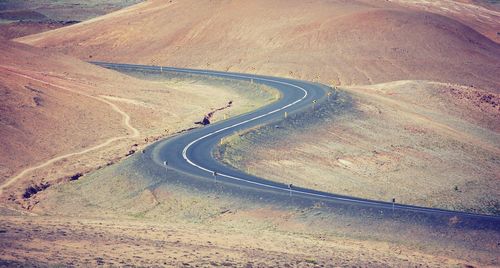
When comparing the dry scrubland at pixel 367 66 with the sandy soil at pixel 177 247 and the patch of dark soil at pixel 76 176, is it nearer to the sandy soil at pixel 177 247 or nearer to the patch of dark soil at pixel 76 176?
the patch of dark soil at pixel 76 176

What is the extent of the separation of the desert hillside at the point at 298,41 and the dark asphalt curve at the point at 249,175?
1583 cm

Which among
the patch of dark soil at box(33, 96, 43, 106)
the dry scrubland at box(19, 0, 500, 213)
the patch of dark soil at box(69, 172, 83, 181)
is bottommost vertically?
the dry scrubland at box(19, 0, 500, 213)

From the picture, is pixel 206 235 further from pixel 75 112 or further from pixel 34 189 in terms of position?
pixel 75 112

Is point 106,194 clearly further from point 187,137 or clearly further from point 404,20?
point 404,20

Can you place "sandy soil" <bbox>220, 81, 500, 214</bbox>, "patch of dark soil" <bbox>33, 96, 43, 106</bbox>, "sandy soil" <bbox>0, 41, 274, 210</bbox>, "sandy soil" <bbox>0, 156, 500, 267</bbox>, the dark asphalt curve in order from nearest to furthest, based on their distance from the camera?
"sandy soil" <bbox>0, 156, 500, 267</bbox> → the dark asphalt curve → "sandy soil" <bbox>220, 81, 500, 214</bbox> → "sandy soil" <bbox>0, 41, 274, 210</bbox> → "patch of dark soil" <bbox>33, 96, 43, 106</bbox>

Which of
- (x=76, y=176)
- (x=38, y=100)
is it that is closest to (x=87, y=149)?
(x=76, y=176)

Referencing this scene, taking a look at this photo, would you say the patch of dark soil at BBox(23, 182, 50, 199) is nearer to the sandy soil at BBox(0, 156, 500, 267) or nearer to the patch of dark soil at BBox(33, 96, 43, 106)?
the sandy soil at BBox(0, 156, 500, 267)

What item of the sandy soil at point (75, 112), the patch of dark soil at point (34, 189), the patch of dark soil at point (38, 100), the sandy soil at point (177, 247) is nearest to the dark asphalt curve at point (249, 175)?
the sandy soil at point (75, 112)

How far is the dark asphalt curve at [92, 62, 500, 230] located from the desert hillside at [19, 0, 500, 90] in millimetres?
15834

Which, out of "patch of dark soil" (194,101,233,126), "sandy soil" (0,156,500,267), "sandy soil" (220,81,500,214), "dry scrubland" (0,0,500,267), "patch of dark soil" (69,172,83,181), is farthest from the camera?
"patch of dark soil" (194,101,233,126)

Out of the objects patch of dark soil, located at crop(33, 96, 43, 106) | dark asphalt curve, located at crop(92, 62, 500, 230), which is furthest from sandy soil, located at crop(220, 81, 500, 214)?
patch of dark soil, located at crop(33, 96, 43, 106)

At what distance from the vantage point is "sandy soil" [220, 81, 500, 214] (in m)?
41.0

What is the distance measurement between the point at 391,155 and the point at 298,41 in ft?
163

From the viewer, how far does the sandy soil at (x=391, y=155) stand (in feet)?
135
